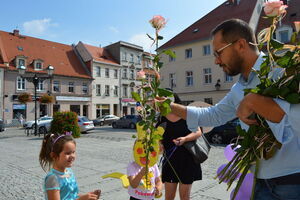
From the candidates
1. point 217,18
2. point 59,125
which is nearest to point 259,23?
point 217,18

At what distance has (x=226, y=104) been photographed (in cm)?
179

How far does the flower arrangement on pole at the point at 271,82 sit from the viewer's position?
110cm

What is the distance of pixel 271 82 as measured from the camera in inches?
47.1

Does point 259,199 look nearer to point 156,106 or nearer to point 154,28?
point 156,106

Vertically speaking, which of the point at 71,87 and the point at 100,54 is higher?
the point at 100,54

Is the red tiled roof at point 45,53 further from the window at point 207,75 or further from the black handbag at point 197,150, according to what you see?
the black handbag at point 197,150

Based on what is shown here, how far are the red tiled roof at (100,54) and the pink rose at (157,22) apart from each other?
37.0 m

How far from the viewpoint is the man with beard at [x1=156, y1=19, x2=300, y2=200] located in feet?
3.60

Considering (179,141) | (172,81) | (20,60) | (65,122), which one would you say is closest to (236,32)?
(179,141)

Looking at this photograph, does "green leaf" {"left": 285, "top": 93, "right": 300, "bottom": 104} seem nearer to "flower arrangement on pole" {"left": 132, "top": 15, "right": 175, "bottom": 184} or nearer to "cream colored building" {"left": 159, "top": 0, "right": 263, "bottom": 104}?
"flower arrangement on pole" {"left": 132, "top": 15, "right": 175, "bottom": 184}

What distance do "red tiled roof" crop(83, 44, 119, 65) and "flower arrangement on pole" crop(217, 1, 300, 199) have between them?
37.3m

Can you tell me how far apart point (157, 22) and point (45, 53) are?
36.9 metres

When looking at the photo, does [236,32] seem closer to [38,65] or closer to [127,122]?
[127,122]

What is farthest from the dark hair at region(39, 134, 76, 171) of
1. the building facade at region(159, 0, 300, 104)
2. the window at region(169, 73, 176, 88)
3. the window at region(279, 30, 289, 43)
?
the window at region(169, 73, 176, 88)
